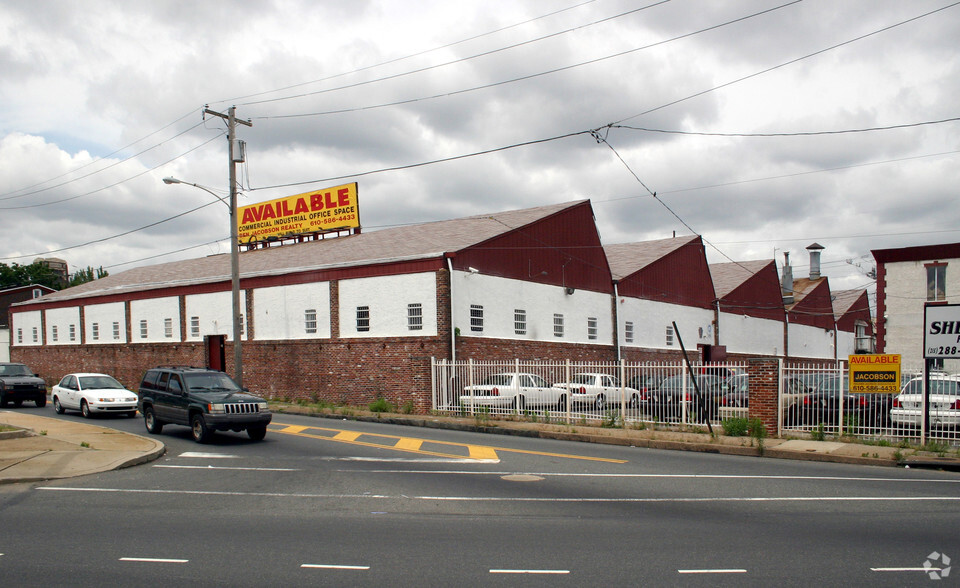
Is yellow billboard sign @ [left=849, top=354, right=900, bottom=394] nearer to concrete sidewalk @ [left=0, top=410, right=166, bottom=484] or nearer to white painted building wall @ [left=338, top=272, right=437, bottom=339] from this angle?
white painted building wall @ [left=338, top=272, right=437, bottom=339]

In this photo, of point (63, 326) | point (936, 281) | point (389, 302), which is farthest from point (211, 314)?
point (936, 281)

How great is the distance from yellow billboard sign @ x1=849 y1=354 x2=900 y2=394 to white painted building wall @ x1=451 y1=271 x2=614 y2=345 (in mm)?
14327

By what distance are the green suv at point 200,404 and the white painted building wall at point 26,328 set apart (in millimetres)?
37139

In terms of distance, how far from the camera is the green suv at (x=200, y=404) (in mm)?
17922

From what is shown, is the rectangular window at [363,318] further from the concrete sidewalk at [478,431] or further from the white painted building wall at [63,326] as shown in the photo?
the white painted building wall at [63,326]

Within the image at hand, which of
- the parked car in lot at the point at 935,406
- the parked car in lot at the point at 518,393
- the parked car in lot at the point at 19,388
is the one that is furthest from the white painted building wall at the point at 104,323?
the parked car in lot at the point at 935,406

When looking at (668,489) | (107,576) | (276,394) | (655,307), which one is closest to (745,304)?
(655,307)

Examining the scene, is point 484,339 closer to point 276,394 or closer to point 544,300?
point 544,300

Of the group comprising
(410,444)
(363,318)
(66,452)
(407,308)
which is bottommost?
(410,444)

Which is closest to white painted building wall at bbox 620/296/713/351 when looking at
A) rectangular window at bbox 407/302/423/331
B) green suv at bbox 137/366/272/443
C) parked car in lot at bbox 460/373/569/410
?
rectangular window at bbox 407/302/423/331

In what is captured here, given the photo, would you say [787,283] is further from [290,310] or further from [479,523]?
[479,523]

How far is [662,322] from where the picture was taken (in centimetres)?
4262

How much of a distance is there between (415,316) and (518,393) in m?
6.40

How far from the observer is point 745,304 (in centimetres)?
5062
